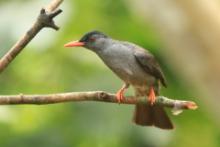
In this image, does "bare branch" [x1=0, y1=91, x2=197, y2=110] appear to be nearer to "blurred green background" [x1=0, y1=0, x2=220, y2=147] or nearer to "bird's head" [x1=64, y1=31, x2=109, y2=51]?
"bird's head" [x1=64, y1=31, x2=109, y2=51]

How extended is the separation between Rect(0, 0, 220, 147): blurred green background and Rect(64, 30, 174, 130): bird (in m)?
0.78

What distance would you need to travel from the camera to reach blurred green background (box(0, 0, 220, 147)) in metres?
5.24

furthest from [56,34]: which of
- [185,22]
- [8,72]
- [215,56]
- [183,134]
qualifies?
[215,56]

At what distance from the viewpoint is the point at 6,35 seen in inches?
198

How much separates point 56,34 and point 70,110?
526 mm

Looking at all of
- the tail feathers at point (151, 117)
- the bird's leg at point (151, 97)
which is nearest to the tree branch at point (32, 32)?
the bird's leg at point (151, 97)

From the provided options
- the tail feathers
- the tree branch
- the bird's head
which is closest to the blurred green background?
the tail feathers

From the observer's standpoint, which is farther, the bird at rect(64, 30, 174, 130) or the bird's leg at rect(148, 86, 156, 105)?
the bird at rect(64, 30, 174, 130)

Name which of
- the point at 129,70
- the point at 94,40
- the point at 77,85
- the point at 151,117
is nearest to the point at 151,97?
the point at 129,70

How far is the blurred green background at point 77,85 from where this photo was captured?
524cm

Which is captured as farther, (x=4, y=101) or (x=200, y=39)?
(x=200, y=39)

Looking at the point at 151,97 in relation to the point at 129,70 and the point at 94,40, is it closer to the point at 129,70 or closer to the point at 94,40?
the point at 129,70

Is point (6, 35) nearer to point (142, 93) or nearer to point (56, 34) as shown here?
point (56, 34)

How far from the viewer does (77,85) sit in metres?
5.46
